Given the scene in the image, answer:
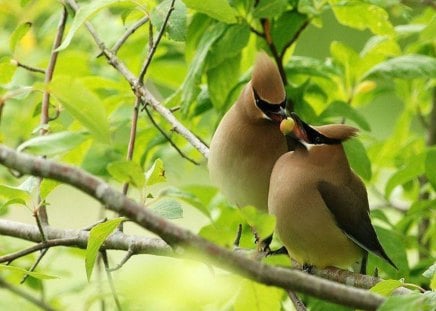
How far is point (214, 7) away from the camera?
3.08 m

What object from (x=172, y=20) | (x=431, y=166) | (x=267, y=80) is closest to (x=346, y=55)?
(x=431, y=166)

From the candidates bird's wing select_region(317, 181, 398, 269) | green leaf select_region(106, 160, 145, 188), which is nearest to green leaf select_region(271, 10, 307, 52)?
bird's wing select_region(317, 181, 398, 269)

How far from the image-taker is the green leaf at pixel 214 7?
10.1 ft

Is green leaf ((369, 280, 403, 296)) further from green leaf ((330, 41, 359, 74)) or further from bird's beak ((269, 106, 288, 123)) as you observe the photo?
green leaf ((330, 41, 359, 74))

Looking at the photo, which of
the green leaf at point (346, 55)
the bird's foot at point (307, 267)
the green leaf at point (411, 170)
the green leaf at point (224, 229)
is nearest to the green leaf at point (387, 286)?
the green leaf at point (224, 229)

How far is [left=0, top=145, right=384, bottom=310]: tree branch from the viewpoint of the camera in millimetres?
1728

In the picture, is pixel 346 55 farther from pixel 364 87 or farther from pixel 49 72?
pixel 49 72

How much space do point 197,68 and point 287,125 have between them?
54 cm

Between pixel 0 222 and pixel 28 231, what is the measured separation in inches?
3.8

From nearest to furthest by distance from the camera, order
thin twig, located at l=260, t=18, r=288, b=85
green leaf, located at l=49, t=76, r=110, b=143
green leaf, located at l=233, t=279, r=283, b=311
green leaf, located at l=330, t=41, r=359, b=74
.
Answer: green leaf, located at l=49, t=76, r=110, b=143 < green leaf, located at l=233, t=279, r=283, b=311 < thin twig, located at l=260, t=18, r=288, b=85 < green leaf, located at l=330, t=41, r=359, b=74

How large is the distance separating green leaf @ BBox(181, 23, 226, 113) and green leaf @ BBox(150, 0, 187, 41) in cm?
27

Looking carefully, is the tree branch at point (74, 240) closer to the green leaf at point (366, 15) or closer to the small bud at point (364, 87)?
the green leaf at point (366, 15)

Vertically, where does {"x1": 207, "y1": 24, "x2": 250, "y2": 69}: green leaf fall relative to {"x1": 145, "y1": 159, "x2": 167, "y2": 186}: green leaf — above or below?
below

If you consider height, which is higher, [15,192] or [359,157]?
[15,192]
